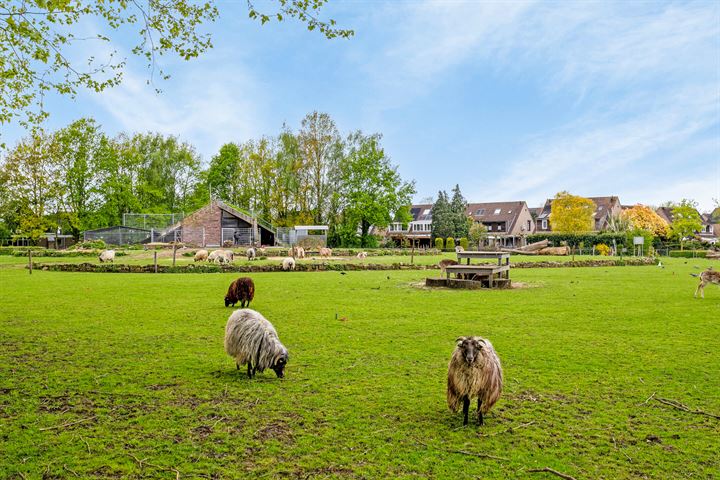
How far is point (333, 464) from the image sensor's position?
16.3 ft

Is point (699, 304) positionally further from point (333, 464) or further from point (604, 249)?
point (604, 249)

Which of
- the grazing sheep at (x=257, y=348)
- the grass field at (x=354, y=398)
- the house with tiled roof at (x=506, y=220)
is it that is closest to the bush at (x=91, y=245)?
the grass field at (x=354, y=398)

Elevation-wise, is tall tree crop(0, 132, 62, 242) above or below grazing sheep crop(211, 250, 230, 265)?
above

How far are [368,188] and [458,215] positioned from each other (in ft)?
51.3

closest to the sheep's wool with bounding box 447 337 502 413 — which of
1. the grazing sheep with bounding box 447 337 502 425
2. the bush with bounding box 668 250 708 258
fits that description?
the grazing sheep with bounding box 447 337 502 425

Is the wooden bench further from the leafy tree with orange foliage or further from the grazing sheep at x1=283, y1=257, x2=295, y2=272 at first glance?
the leafy tree with orange foliage

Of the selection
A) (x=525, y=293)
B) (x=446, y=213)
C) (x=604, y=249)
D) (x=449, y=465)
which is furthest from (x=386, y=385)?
(x=446, y=213)

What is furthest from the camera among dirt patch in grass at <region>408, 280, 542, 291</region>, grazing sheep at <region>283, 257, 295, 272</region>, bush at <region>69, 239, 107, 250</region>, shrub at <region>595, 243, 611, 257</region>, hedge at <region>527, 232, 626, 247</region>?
hedge at <region>527, 232, 626, 247</region>

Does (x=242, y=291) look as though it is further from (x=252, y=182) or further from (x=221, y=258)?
(x=252, y=182)

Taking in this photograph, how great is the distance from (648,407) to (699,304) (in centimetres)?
1160

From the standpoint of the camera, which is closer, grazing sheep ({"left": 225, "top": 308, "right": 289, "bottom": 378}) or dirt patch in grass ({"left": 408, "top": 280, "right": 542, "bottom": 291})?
grazing sheep ({"left": 225, "top": 308, "right": 289, "bottom": 378})

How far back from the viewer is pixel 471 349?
19.4ft

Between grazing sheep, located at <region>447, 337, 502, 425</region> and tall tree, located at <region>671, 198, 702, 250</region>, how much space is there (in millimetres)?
83205

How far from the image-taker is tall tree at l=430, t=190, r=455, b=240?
3063 inches
